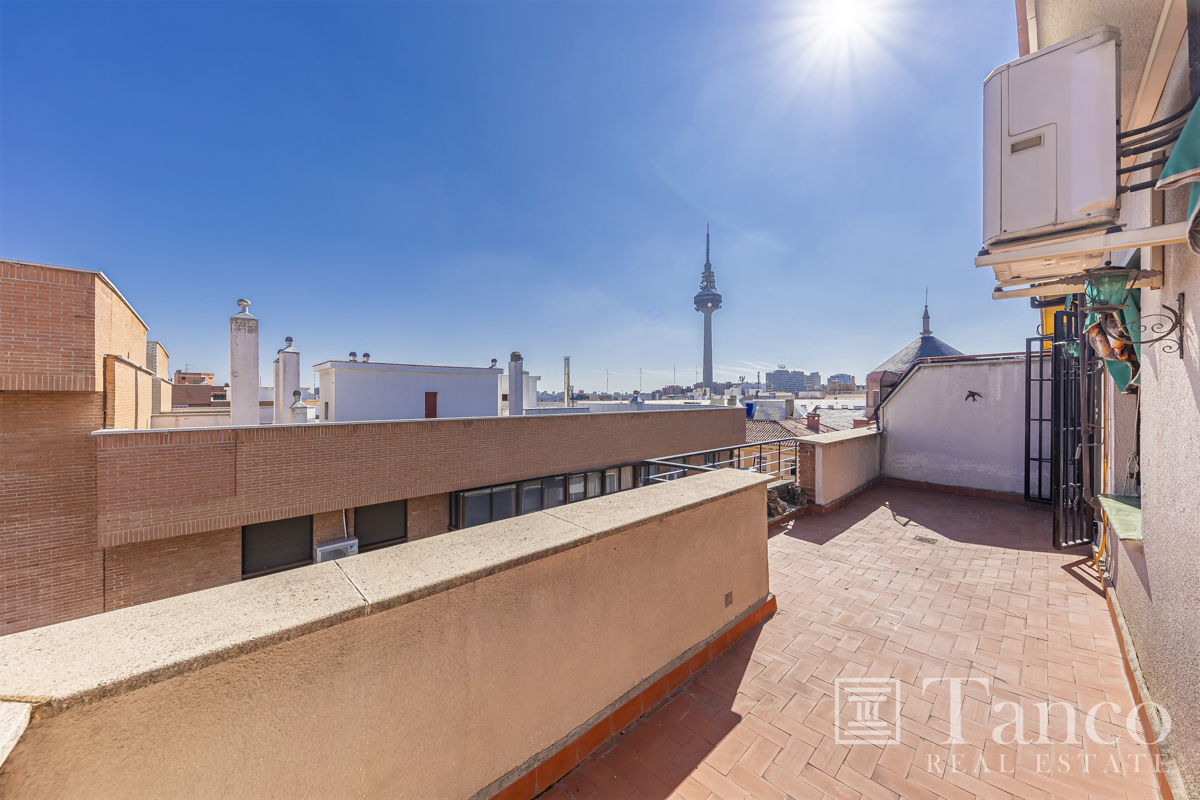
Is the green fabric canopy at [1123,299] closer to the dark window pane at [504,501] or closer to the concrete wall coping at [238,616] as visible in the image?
the concrete wall coping at [238,616]

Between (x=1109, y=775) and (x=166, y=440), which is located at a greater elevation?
(x=166, y=440)

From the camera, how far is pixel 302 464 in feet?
24.5

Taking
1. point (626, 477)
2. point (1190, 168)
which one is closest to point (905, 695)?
point (1190, 168)

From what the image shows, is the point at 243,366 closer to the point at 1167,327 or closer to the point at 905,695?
the point at 905,695

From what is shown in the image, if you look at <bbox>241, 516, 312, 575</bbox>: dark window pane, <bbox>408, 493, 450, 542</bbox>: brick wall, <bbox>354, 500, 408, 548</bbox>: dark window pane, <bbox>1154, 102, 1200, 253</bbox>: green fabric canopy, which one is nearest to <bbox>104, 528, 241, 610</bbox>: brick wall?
<bbox>241, 516, 312, 575</bbox>: dark window pane

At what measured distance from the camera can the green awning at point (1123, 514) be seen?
2.95 m

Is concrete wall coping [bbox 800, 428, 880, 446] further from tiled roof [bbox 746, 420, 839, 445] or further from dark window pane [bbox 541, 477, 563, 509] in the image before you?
tiled roof [bbox 746, 420, 839, 445]

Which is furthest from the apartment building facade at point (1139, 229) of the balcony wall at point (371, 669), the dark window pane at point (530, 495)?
the dark window pane at point (530, 495)

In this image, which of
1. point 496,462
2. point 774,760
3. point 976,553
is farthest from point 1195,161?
point 496,462

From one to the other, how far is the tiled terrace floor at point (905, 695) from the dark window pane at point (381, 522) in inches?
302

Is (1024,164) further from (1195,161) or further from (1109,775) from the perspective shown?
(1109,775)

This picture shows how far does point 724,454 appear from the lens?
55.0 ft

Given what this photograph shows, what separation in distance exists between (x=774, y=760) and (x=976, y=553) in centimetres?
452

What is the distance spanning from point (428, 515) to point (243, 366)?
19.8 feet
